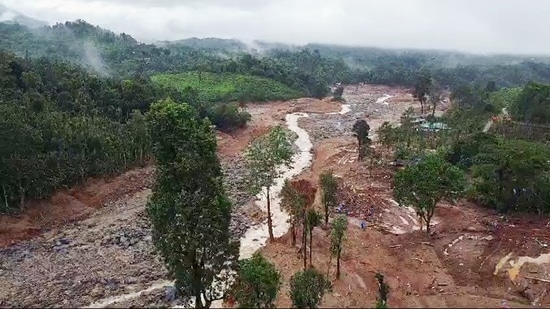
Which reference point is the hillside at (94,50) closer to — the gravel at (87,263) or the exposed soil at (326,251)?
the exposed soil at (326,251)

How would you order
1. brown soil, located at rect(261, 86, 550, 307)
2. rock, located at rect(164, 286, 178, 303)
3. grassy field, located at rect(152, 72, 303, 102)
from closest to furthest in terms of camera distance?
Result: brown soil, located at rect(261, 86, 550, 307) < rock, located at rect(164, 286, 178, 303) < grassy field, located at rect(152, 72, 303, 102)

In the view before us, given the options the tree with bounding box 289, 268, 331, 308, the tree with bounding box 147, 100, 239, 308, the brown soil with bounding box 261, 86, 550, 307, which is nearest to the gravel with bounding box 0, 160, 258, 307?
the tree with bounding box 147, 100, 239, 308

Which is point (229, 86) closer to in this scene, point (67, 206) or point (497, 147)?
point (67, 206)

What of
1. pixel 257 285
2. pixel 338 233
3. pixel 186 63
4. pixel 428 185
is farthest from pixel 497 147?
pixel 186 63

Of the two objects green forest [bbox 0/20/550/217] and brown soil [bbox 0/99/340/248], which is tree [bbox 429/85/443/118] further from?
brown soil [bbox 0/99/340/248]

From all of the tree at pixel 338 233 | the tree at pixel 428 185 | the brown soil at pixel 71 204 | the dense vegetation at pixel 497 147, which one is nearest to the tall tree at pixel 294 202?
the tree at pixel 338 233

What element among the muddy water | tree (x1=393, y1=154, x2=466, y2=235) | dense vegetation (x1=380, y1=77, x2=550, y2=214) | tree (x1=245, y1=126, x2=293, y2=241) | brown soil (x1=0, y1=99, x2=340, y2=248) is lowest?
the muddy water
